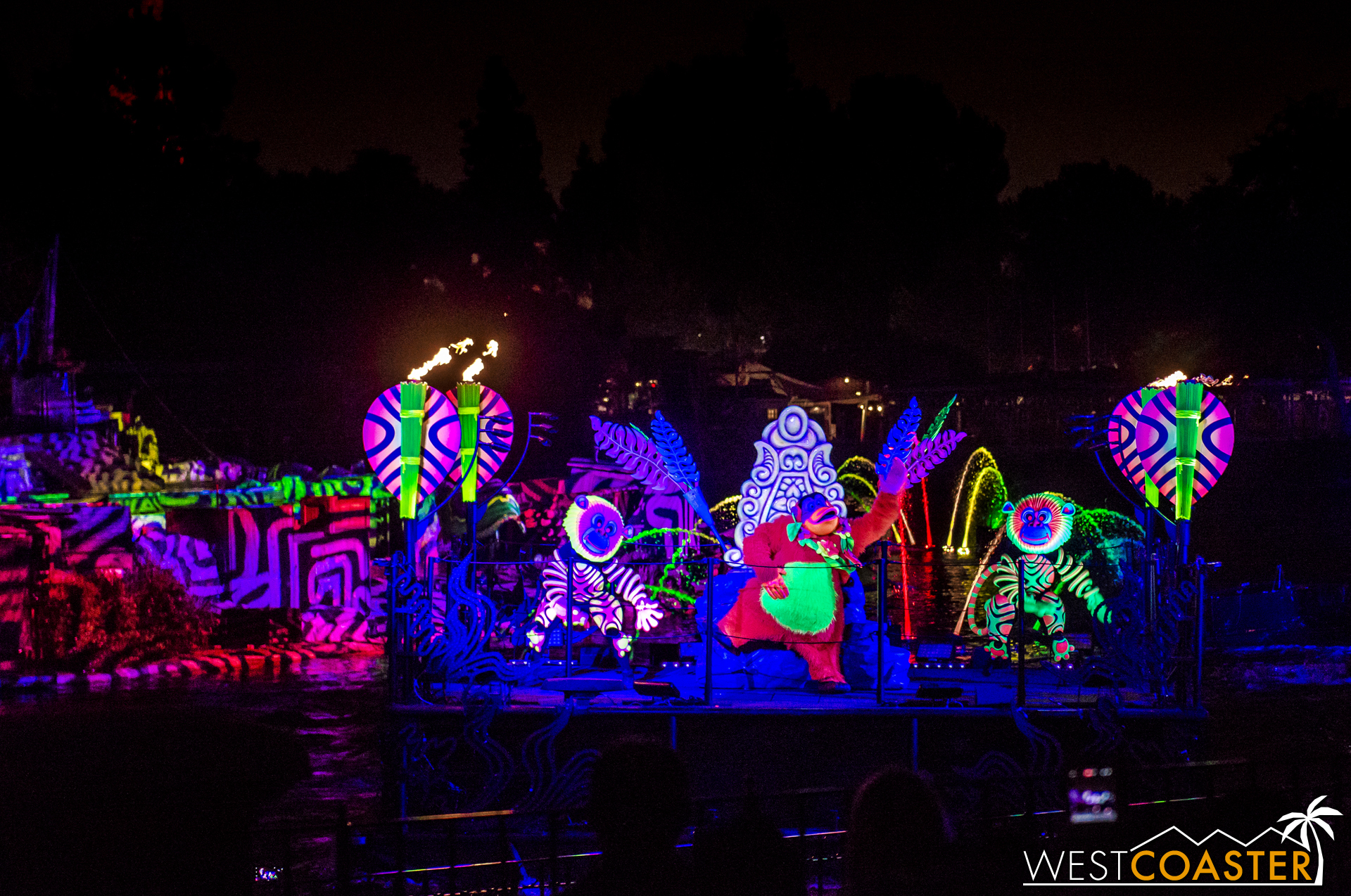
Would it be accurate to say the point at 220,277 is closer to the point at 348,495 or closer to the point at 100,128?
the point at 100,128

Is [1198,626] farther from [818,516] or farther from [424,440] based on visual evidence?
[424,440]

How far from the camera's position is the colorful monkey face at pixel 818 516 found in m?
9.56

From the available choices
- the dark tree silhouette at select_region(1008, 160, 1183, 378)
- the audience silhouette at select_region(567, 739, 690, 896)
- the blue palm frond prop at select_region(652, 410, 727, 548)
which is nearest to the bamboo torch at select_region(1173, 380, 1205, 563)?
the blue palm frond prop at select_region(652, 410, 727, 548)

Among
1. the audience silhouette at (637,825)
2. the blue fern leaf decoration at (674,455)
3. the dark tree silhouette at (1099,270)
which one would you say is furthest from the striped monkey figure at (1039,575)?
the dark tree silhouette at (1099,270)

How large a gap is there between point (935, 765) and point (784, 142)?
4005cm

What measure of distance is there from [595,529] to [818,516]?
4161 millimetres

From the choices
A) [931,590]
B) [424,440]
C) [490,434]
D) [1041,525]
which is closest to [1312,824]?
[424,440]

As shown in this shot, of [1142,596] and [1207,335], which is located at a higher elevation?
[1207,335]

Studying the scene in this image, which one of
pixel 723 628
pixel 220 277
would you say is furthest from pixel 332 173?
pixel 723 628

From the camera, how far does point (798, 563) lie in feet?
31.4

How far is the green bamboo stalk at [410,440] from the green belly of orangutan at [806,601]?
3.12 meters

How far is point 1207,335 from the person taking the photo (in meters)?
41.8

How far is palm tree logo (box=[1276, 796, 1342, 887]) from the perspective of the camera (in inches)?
179

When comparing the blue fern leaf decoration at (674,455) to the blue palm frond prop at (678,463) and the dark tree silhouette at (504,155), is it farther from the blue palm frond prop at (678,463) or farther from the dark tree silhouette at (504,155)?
the dark tree silhouette at (504,155)
